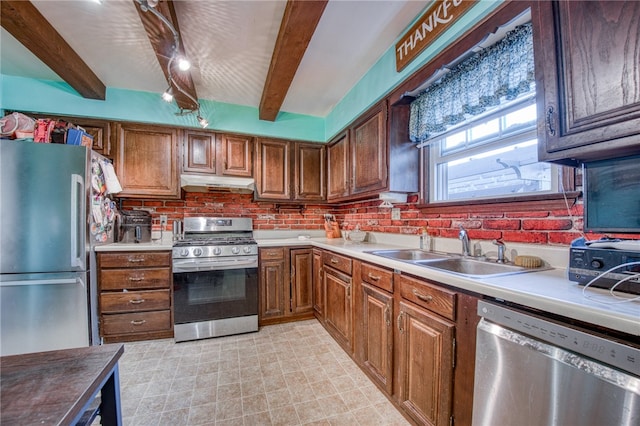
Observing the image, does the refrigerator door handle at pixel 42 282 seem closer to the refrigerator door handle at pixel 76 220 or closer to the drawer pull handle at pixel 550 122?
the refrigerator door handle at pixel 76 220

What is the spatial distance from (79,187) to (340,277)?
88.1 inches

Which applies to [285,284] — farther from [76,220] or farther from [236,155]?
[76,220]

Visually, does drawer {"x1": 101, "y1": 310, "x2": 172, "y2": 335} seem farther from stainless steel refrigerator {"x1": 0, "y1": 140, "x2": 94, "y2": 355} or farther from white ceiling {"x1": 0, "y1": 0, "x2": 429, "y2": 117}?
white ceiling {"x1": 0, "y1": 0, "x2": 429, "y2": 117}

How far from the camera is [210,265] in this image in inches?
99.6

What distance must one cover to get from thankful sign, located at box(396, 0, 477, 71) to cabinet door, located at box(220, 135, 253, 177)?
6.43 ft

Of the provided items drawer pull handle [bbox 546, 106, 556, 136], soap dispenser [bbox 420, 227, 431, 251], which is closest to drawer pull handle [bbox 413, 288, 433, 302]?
soap dispenser [bbox 420, 227, 431, 251]

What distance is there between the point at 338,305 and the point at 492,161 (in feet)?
5.43

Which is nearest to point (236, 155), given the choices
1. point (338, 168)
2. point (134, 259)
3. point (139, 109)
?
point (139, 109)

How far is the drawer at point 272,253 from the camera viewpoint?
9.12 ft

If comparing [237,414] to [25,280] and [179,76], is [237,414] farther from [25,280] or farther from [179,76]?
[179,76]

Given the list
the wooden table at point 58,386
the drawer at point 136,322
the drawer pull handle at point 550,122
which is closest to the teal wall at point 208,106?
the drawer pull handle at point 550,122

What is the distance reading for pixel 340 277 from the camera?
2234mm

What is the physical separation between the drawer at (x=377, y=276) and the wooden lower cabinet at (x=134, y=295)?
1932 millimetres

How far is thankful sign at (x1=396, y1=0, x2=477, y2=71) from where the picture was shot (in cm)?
144
